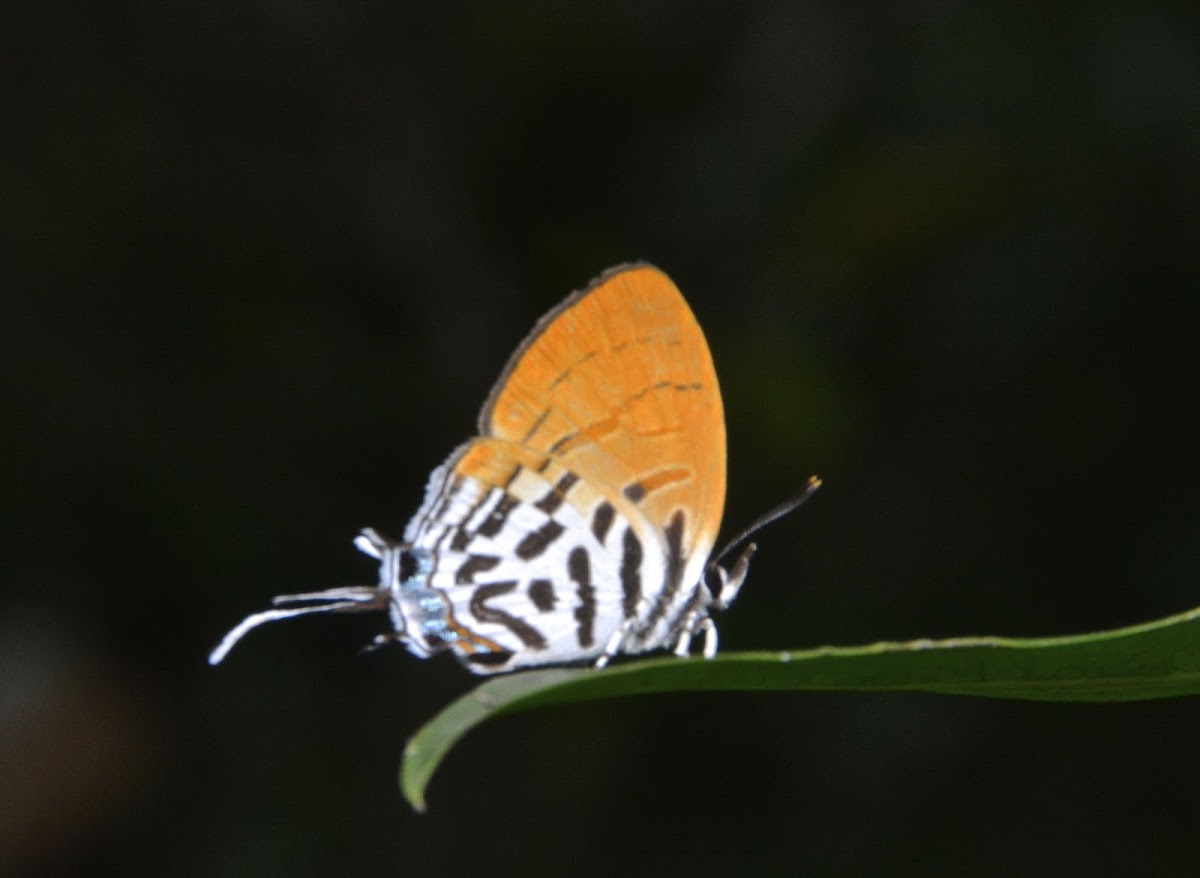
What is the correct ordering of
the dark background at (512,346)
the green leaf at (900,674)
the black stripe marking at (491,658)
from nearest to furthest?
the green leaf at (900,674), the black stripe marking at (491,658), the dark background at (512,346)

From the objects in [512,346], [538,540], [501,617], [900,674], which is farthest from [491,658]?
[512,346]

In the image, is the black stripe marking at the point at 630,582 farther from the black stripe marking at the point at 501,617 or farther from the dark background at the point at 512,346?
the dark background at the point at 512,346

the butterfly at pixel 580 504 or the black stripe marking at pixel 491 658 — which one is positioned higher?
the butterfly at pixel 580 504

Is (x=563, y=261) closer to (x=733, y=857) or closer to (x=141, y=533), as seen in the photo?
(x=141, y=533)

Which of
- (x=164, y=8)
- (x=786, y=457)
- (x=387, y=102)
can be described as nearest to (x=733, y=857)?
(x=786, y=457)

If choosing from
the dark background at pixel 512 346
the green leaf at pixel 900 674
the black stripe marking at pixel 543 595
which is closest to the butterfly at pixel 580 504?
the black stripe marking at pixel 543 595

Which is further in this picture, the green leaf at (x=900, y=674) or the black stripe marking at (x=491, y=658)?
the black stripe marking at (x=491, y=658)

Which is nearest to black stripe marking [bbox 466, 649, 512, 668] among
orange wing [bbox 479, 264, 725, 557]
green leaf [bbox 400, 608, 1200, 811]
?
orange wing [bbox 479, 264, 725, 557]
